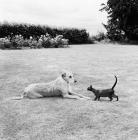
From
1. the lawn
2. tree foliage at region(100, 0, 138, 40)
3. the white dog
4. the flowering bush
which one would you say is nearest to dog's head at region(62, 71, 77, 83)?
the white dog

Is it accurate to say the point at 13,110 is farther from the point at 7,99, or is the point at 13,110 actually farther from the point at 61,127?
the point at 61,127

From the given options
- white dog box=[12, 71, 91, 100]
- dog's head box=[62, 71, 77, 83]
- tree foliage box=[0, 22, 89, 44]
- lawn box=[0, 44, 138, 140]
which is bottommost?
lawn box=[0, 44, 138, 140]

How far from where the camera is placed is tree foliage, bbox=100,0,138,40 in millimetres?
32588

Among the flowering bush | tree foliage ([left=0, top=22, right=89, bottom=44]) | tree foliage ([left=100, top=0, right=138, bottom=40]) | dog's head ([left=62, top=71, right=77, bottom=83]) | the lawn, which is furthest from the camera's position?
tree foliage ([left=100, top=0, right=138, bottom=40])

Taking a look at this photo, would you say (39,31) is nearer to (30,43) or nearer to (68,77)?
(30,43)

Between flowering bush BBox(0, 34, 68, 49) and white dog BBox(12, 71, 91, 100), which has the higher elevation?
flowering bush BBox(0, 34, 68, 49)

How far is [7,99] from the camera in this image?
7590mm

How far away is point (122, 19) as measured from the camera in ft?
Result: 111

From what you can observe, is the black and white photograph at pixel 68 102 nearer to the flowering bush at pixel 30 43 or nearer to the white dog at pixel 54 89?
the white dog at pixel 54 89

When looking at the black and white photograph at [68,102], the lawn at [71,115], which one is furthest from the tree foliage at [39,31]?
the lawn at [71,115]

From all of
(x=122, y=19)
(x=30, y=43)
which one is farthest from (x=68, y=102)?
(x=122, y=19)

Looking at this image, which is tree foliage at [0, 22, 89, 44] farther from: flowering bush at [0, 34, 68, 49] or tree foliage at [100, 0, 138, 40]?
tree foliage at [100, 0, 138, 40]

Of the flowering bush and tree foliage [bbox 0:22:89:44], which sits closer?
the flowering bush

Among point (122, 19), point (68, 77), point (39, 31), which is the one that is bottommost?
point (68, 77)
